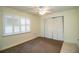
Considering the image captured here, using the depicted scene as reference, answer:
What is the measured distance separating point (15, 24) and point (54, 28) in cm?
77

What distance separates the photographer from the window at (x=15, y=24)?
151 centimetres

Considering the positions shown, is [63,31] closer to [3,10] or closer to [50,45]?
[50,45]

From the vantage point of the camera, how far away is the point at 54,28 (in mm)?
1710

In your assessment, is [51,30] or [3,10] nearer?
[3,10]

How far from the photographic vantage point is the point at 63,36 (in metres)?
1.65

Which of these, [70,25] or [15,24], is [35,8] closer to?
[15,24]

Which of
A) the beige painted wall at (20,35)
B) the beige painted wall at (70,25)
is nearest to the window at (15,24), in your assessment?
the beige painted wall at (20,35)

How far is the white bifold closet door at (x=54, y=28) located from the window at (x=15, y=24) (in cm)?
40

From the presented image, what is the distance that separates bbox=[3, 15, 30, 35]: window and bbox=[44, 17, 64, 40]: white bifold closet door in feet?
1.32

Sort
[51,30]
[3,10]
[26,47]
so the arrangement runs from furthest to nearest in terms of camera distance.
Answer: [51,30] → [26,47] → [3,10]

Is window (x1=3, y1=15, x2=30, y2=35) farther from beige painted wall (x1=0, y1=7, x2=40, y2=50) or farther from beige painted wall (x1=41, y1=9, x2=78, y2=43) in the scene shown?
beige painted wall (x1=41, y1=9, x2=78, y2=43)

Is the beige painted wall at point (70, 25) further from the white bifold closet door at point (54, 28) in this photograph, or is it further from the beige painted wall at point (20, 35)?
the beige painted wall at point (20, 35)

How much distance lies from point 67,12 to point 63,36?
47cm
